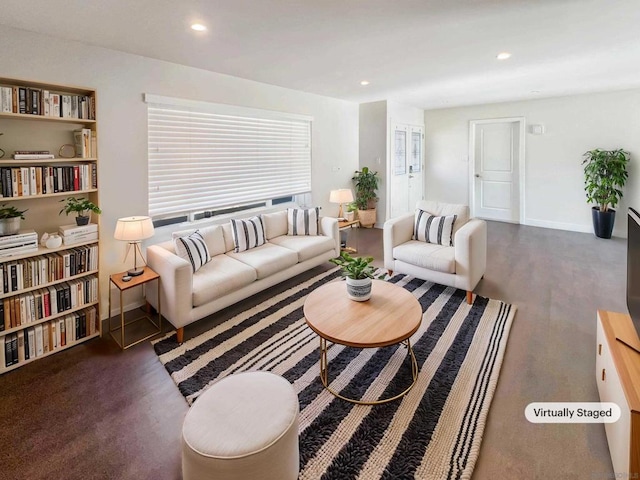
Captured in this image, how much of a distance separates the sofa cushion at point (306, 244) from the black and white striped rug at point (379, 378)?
0.62 meters

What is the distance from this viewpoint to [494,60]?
3502 millimetres

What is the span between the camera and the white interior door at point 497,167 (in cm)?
662

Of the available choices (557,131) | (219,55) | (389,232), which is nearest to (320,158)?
(389,232)

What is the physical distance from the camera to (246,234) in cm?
378

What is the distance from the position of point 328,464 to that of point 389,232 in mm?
2598

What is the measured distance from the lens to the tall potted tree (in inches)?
208

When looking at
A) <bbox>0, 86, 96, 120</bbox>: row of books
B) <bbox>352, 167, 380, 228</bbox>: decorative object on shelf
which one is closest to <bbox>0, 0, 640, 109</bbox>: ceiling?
<bbox>0, 86, 96, 120</bbox>: row of books

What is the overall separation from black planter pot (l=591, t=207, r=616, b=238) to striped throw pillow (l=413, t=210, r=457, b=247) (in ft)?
11.4

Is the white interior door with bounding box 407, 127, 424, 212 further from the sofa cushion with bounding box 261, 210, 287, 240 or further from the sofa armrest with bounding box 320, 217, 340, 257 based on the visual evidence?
the sofa cushion with bounding box 261, 210, 287, 240

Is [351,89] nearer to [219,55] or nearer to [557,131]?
[219,55]

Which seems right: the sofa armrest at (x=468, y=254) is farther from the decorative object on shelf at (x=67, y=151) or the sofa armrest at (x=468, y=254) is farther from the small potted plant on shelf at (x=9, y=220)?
the small potted plant on shelf at (x=9, y=220)

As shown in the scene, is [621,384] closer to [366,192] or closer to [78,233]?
[78,233]

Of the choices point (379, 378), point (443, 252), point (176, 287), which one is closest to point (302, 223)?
point (443, 252)

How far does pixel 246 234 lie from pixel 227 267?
0.64 meters
